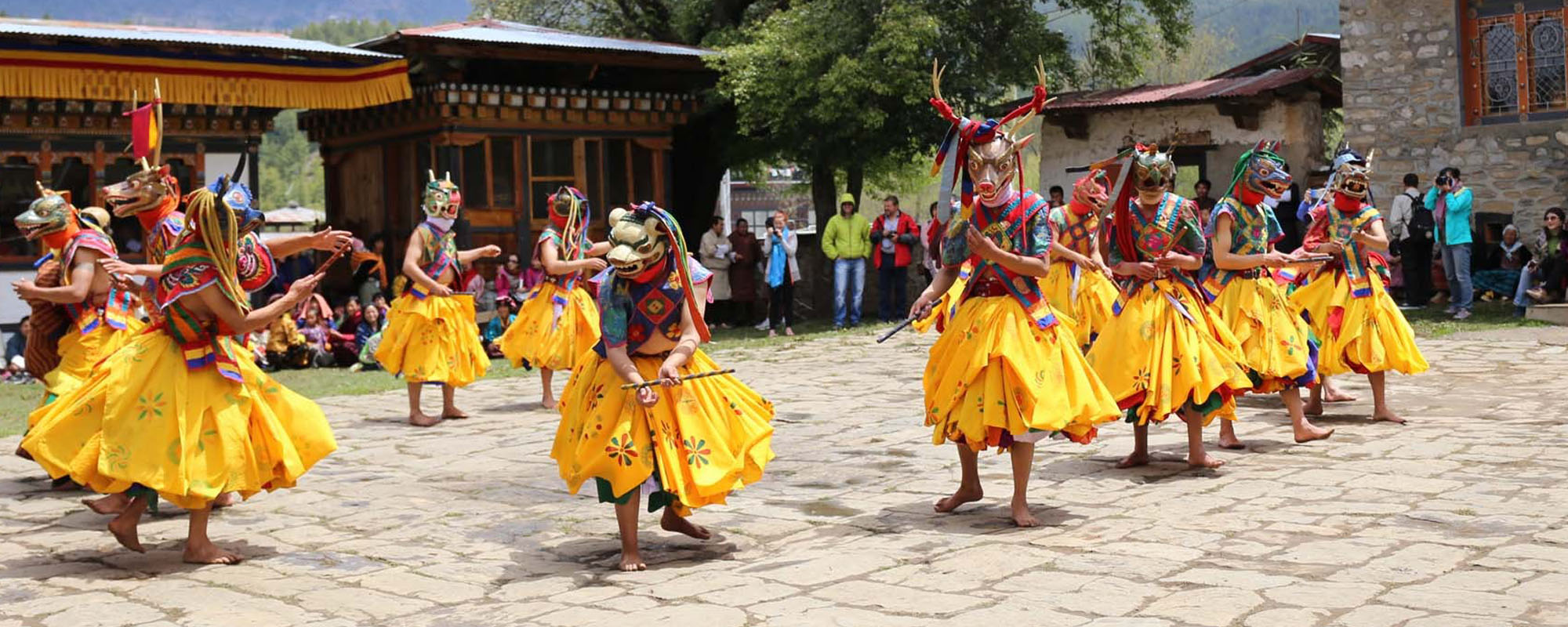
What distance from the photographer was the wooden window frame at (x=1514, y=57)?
1842 centimetres

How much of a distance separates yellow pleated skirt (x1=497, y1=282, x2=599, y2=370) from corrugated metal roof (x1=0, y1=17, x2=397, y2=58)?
7.22 metres

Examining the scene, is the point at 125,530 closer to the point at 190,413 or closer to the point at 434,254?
the point at 190,413

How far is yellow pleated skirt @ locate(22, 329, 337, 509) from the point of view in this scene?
6.50 m

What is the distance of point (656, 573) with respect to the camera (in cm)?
635

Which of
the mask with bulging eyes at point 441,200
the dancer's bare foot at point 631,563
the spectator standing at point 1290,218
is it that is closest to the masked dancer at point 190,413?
the dancer's bare foot at point 631,563

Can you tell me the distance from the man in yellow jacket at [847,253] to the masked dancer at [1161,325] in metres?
11.9

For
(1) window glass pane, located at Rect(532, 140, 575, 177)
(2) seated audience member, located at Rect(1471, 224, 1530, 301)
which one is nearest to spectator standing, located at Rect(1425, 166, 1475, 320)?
(2) seated audience member, located at Rect(1471, 224, 1530, 301)

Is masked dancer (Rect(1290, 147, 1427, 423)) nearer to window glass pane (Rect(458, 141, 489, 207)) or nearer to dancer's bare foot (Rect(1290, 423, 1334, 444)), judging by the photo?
dancer's bare foot (Rect(1290, 423, 1334, 444))

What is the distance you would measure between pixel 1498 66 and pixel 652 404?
15568 millimetres

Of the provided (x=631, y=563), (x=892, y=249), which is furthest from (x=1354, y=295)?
(x=892, y=249)

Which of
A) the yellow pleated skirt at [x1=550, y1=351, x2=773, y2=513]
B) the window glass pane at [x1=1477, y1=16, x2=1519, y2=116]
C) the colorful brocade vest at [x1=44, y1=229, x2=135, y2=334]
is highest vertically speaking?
the window glass pane at [x1=1477, y1=16, x2=1519, y2=116]

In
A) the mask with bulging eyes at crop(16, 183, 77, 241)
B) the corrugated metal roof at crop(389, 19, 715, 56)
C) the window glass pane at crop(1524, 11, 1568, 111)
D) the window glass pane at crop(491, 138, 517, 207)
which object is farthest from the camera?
the window glass pane at crop(491, 138, 517, 207)

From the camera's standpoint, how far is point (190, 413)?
21.6 feet

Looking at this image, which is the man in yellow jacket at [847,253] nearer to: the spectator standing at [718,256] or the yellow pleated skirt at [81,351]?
the spectator standing at [718,256]
